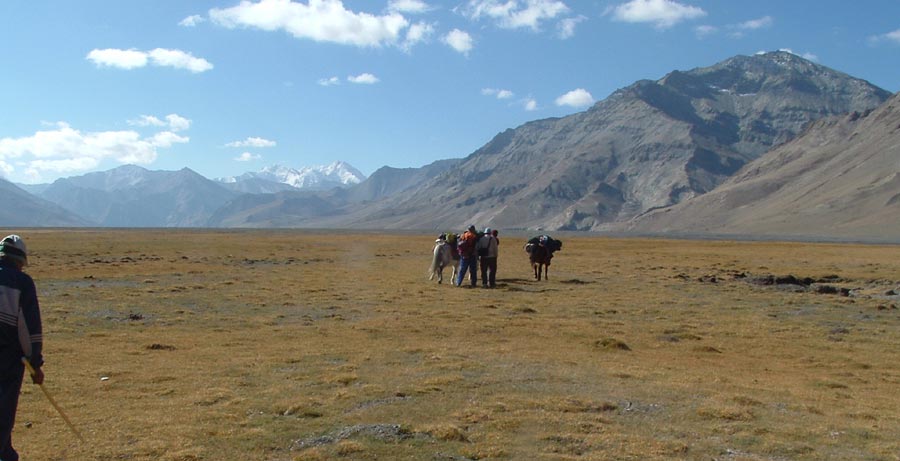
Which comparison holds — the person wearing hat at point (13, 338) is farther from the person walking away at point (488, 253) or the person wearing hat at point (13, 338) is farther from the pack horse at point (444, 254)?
Result: the pack horse at point (444, 254)

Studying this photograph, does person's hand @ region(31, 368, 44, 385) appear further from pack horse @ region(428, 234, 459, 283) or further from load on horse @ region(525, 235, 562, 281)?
load on horse @ region(525, 235, 562, 281)

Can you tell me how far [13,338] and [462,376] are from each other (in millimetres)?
7339

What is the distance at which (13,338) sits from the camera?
7.28 meters

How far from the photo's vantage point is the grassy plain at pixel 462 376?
28.8ft

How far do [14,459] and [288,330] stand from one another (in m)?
10.9

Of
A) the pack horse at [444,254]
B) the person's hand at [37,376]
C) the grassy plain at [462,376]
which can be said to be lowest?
the grassy plain at [462,376]

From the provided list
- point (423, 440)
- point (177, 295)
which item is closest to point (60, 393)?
point (423, 440)

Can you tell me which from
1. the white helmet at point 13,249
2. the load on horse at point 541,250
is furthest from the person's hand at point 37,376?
the load on horse at point 541,250

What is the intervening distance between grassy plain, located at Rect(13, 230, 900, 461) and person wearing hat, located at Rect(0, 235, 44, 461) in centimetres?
110

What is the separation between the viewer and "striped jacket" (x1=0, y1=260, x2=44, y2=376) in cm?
720

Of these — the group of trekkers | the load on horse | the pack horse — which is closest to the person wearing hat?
the group of trekkers

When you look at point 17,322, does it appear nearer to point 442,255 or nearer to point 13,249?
point 13,249

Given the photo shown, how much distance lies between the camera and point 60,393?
11094 millimetres

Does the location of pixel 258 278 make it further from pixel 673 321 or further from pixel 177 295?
pixel 673 321
